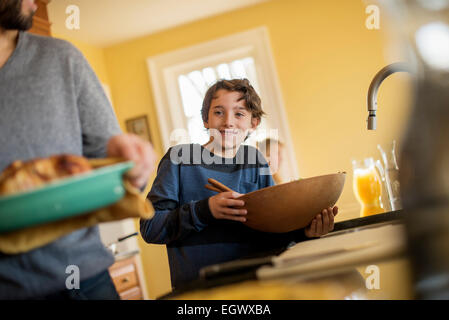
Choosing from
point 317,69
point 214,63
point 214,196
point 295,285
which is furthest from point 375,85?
point 214,63

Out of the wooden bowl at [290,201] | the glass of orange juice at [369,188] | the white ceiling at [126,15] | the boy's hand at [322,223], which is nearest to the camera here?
the wooden bowl at [290,201]

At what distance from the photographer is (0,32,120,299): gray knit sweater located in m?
0.59

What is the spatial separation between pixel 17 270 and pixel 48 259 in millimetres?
40

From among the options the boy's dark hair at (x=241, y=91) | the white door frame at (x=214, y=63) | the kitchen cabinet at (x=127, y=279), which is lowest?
the kitchen cabinet at (x=127, y=279)

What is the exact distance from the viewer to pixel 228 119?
43.4 inches

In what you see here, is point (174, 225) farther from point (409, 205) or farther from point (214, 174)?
point (409, 205)

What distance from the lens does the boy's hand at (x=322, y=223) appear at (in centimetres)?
84

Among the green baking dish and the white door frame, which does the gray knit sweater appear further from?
the white door frame

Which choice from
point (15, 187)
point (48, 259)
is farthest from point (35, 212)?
point (48, 259)

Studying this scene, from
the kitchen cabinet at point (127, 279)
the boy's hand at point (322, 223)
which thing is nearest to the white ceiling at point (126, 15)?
the kitchen cabinet at point (127, 279)

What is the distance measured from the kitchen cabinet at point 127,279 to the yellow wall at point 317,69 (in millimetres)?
510

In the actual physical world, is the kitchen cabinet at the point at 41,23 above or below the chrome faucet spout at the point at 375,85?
above

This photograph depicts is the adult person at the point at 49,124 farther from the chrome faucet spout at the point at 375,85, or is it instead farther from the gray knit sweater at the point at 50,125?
the chrome faucet spout at the point at 375,85

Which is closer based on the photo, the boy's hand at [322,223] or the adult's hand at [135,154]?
the adult's hand at [135,154]
